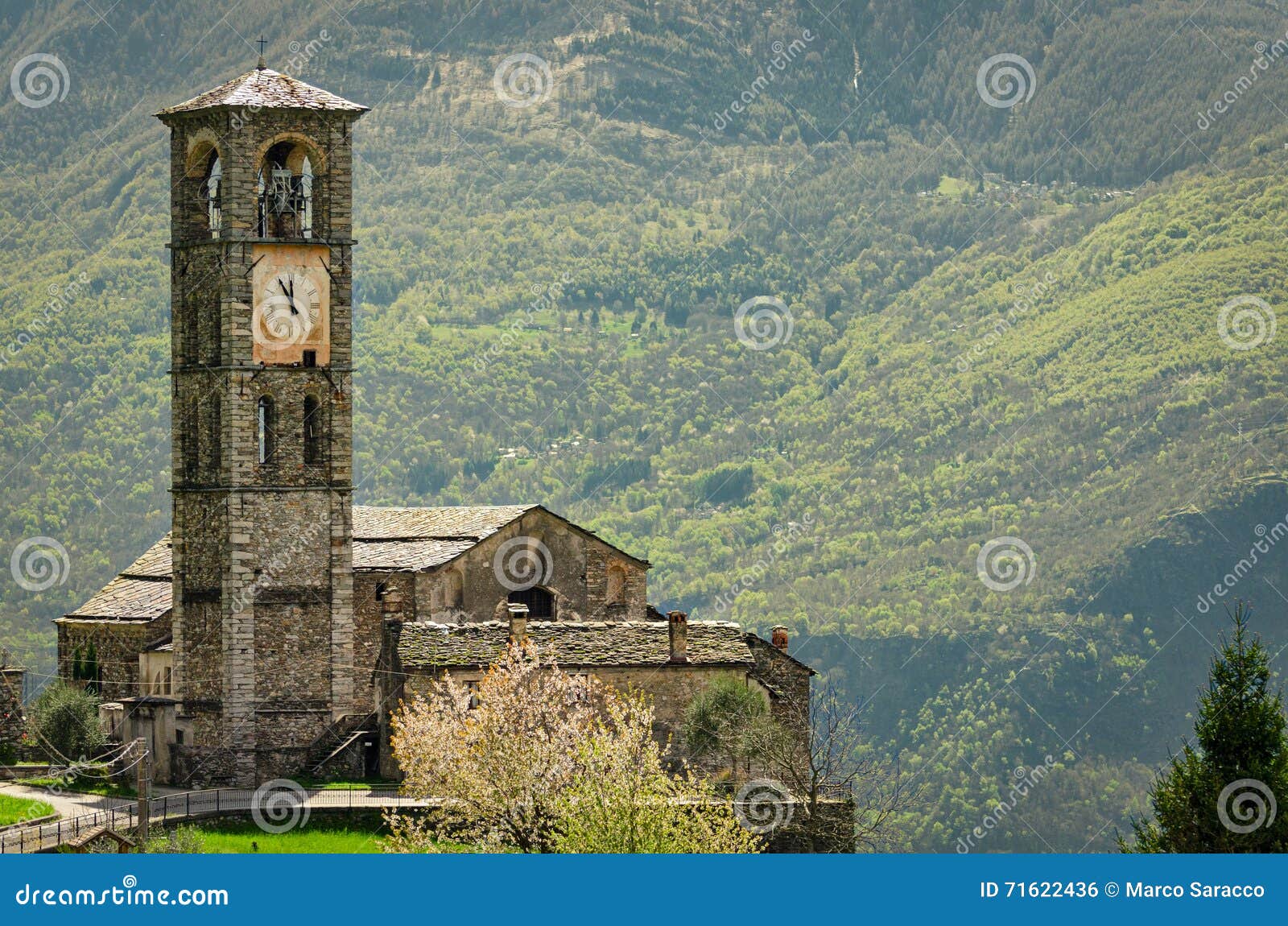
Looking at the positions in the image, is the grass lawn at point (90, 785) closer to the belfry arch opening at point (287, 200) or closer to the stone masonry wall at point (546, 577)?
the stone masonry wall at point (546, 577)

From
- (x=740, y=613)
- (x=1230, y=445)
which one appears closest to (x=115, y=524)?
(x=740, y=613)

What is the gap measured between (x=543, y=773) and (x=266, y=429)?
1558cm

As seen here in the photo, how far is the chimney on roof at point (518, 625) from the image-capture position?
5506 centimetres

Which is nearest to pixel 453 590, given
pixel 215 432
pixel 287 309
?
pixel 215 432

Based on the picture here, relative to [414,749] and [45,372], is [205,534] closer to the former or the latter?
[414,749]

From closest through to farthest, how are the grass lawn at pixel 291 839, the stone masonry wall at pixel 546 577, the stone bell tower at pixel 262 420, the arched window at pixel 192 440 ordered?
the grass lawn at pixel 291 839, the stone bell tower at pixel 262 420, the arched window at pixel 192 440, the stone masonry wall at pixel 546 577

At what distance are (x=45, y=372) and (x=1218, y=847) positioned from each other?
135 m

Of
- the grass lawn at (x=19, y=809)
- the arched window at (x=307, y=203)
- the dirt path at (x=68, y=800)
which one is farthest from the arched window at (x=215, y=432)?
the grass lawn at (x=19, y=809)

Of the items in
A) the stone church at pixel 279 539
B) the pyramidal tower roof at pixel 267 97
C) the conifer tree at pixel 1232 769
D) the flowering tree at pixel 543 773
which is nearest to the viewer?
the conifer tree at pixel 1232 769

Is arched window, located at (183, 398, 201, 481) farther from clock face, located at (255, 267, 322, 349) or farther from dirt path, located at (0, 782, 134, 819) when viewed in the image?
dirt path, located at (0, 782, 134, 819)

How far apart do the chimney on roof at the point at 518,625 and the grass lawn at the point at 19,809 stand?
9997mm

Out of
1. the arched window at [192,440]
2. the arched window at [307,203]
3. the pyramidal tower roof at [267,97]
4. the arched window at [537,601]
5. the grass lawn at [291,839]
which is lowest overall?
the grass lawn at [291,839]

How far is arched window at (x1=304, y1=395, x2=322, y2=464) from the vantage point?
60.3m

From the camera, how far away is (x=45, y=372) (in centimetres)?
16650
